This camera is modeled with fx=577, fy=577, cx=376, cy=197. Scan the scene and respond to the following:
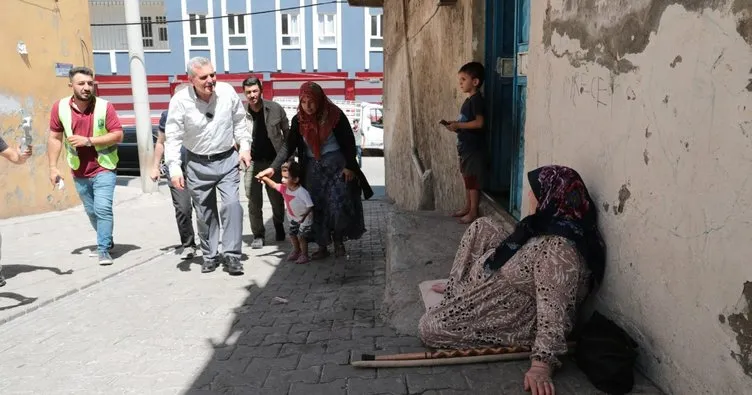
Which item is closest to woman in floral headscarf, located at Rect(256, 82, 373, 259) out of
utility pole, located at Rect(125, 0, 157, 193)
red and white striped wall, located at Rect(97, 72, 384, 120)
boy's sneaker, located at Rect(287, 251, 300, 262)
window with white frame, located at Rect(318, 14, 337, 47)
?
boy's sneaker, located at Rect(287, 251, 300, 262)

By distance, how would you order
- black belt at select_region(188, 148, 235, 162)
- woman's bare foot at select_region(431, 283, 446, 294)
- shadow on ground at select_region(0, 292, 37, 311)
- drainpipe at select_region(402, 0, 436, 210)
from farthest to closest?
drainpipe at select_region(402, 0, 436, 210), black belt at select_region(188, 148, 235, 162), shadow on ground at select_region(0, 292, 37, 311), woman's bare foot at select_region(431, 283, 446, 294)

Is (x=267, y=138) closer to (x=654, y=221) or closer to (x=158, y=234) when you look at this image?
(x=158, y=234)

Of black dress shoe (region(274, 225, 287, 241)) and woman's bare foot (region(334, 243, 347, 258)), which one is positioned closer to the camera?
woman's bare foot (region(334, 243, 347, 258))

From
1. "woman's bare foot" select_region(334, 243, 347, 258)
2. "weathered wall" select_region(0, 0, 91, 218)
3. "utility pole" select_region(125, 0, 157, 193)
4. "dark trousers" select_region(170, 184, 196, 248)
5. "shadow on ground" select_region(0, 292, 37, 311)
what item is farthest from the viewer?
"utility pole" select_region(125, 0, 157, 193)

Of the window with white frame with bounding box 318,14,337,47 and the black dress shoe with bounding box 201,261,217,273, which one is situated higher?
the window with white frame with bounding box 318,14,337,47

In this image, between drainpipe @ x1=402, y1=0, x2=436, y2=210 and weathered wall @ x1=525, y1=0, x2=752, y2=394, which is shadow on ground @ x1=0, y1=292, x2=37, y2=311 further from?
drainpipe @ x1=402, y1=0, x2=436, y2=210

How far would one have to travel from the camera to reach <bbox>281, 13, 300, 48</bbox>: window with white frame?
2850 cm

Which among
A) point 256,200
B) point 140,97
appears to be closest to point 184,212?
point 256,200

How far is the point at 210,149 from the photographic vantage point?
4879mm

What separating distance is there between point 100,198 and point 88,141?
544 millimetres

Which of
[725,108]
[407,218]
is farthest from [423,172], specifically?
[725,108]

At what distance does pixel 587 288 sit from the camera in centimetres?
268

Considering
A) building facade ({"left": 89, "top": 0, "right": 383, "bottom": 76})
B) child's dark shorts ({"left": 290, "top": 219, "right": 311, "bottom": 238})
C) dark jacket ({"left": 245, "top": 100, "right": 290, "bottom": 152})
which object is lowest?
child's dark shorts ({"left": 290, "top": 219, "right": 311, "bottom": 238})

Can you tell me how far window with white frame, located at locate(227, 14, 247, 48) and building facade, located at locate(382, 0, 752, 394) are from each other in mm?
26885
